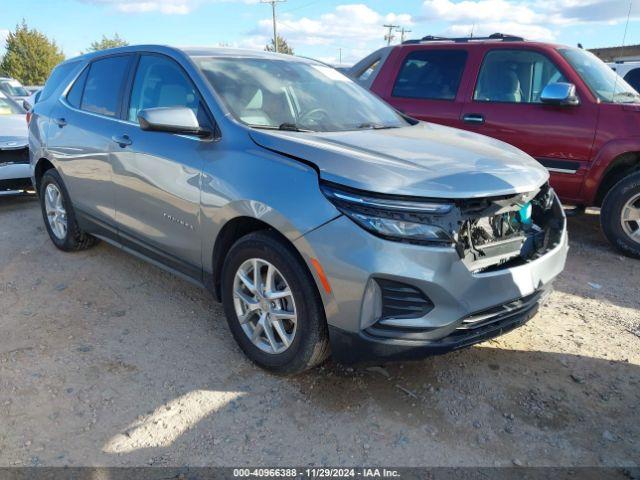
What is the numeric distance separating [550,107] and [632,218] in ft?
4.21

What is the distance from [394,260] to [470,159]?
0.83 meters

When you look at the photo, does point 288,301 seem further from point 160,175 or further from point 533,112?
point 533,112

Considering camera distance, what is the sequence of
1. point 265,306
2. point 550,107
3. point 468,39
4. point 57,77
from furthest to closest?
point 468,39
point 550,107
point 57,77
point 265,306

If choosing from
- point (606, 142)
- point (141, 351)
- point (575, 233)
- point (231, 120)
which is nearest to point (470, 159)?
point (231, 120)

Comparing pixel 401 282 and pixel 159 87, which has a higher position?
pixel 159 87

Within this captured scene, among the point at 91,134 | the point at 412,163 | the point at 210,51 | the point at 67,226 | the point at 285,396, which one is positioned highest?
the point at 210,51

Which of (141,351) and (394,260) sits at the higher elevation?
(394,260)

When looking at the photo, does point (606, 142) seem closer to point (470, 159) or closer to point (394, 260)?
point (470, 159)

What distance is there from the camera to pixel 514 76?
5.36 metres

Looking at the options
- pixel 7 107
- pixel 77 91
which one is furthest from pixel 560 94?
pixel 7 107

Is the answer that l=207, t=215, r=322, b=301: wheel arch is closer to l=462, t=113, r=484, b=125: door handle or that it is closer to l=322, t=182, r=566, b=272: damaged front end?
l=322, t=182, r=566, b=272: damaged front end

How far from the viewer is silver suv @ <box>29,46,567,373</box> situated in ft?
7.77

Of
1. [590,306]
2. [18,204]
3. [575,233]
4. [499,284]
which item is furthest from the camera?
[18,204]

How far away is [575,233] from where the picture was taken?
5684 mm
